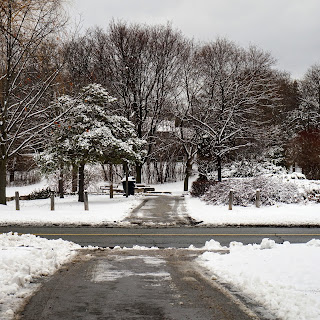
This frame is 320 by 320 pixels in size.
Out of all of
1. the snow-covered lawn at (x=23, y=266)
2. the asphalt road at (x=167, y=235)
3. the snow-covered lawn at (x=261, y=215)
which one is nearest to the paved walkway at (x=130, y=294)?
the snow-covered lawn at (x=23, y=266)

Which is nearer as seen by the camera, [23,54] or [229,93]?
[23,54]

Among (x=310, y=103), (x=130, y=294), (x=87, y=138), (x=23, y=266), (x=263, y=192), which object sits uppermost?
(x=310, y=103)

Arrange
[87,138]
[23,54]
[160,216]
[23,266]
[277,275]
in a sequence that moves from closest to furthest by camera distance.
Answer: [277,275]
[23,266]
[160,216]
[23,54]
[87,138]

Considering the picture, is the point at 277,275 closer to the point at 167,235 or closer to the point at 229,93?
the point at 167,235

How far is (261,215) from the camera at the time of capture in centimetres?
1772

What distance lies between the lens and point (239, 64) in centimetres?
3809

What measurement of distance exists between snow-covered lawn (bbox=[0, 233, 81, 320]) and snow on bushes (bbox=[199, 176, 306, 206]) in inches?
473

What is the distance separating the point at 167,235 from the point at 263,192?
9273mm

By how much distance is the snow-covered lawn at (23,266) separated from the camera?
18.3 ft

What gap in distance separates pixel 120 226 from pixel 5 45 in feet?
34.7

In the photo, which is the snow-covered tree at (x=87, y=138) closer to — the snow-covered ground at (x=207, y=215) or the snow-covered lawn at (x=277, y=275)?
the snow-covered ground at (x=207, y=215)

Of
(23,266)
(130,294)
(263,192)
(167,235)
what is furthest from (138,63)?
(130,294)

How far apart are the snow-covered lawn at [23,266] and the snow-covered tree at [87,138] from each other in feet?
40.5

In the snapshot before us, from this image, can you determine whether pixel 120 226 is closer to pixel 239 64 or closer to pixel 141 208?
pixel 141 208
